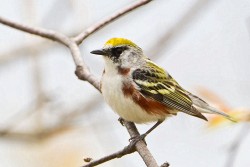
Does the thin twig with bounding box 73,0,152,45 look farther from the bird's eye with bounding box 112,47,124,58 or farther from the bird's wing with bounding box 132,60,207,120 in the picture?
the bird's wing with bounding box 132,60,207,120

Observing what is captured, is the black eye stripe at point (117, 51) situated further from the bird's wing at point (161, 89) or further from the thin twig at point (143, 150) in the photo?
the thin twig at point (143, 150)

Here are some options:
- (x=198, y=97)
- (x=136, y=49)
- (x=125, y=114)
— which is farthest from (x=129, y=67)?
(x=198, y=97)

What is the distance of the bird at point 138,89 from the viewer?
495 cm

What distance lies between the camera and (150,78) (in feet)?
18.0

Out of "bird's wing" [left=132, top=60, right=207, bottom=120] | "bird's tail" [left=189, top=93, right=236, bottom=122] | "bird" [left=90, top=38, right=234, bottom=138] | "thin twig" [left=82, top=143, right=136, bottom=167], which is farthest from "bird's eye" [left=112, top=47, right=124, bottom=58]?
"thin twig" [left=82, top=143, right=136, bottom=167]

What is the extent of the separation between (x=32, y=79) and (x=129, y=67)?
5.27ft

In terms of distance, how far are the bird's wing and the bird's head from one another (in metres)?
0.12

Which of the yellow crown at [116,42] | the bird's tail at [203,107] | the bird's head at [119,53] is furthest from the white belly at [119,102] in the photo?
the bird's tail at [203,107]

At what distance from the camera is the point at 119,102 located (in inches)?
195

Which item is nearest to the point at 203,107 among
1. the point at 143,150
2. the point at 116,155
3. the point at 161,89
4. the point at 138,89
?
the point at 161,89

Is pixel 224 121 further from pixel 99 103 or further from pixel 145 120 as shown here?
pixel 99 103

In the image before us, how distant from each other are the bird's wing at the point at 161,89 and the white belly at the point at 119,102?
0.25 meters

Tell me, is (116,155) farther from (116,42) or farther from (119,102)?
(116,42)

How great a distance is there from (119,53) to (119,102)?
0.53 m
